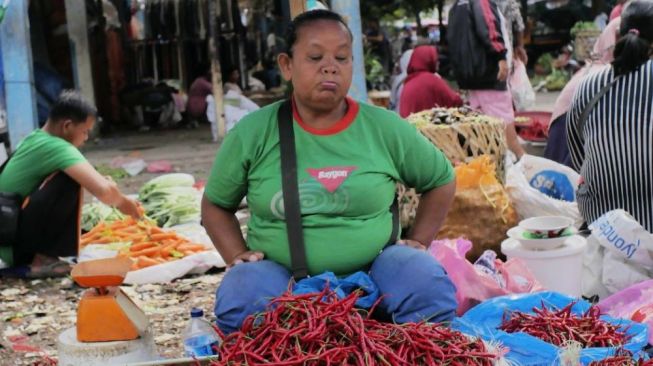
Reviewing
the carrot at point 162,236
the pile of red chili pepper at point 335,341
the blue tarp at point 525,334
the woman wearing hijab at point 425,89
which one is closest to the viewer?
the pile of red chili pepper at point 335,341

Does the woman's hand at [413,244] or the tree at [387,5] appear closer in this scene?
the woman's hand at [413,244]

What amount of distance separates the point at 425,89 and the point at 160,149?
185 inches

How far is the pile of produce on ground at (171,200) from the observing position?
6.81 meters

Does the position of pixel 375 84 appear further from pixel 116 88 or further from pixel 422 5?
pixel 422 5

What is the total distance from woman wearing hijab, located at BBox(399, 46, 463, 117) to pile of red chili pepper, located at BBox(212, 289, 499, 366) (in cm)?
541

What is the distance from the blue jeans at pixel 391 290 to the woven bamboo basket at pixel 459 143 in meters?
2.74

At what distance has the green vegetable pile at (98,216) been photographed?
6.71 metres

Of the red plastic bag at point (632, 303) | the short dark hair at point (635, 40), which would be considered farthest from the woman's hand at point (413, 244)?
the short dark hair at point (635, 40)

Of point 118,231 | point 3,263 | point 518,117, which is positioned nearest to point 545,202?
point 118,231

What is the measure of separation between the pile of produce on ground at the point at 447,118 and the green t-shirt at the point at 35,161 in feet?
7.42

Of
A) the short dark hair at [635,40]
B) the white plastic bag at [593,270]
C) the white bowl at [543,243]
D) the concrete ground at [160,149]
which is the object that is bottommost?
the concrete ground at [160,149]

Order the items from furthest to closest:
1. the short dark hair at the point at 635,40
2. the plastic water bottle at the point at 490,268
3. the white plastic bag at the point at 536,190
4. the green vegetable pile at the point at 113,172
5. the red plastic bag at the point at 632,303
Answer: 1. the green vegetable pile at the point at 113,172
2. the white plastic bag at the point at 536,190
3. the short dark hair at the point at 635,40
4. the plastic water bottle at the point at 490,268
5. the red plastic bag at the point at 632,303

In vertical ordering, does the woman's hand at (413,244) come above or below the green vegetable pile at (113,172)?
above

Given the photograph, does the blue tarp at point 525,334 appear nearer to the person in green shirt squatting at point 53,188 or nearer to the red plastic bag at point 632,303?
the red plastic bag at point 632,303
